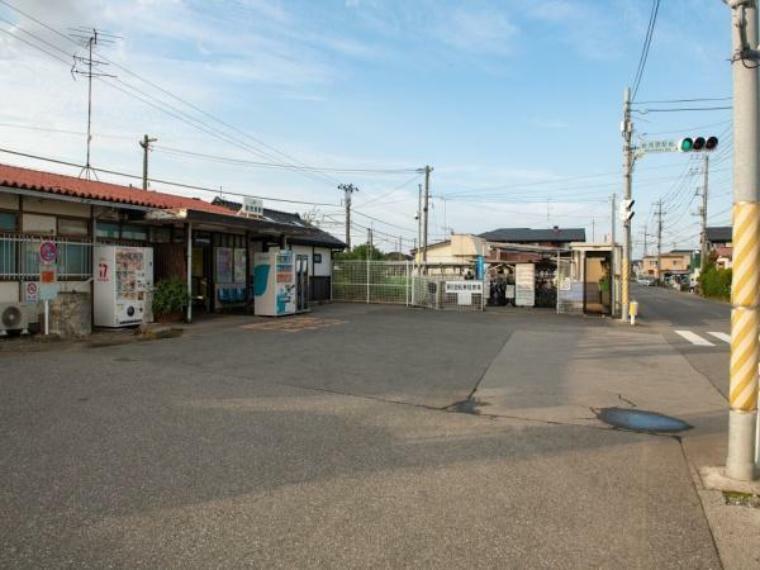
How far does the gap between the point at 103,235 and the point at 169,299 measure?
2348mm

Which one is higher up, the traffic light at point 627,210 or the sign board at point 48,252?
the traffic light at point 627,210

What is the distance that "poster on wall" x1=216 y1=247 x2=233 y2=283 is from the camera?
19391 mm

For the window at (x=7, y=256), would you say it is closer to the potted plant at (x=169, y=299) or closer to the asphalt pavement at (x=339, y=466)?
the asphalt pavement at (x=339, y=466)

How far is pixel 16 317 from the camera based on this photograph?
11961 mm

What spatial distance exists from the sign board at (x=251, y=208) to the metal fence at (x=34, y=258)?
228 inches

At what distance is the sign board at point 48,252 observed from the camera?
1255 cm

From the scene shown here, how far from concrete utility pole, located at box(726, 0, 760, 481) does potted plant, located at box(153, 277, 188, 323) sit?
13.4m

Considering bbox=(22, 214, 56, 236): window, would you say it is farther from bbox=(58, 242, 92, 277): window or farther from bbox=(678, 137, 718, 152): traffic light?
bbox=(678, 137, 718, 152): traffic light

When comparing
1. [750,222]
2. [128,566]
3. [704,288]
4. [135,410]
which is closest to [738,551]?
[750,222]

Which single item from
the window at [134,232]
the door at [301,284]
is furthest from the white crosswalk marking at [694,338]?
the window at [134,232]

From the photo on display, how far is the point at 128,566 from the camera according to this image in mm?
3143

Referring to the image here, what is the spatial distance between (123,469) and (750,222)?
586 cm

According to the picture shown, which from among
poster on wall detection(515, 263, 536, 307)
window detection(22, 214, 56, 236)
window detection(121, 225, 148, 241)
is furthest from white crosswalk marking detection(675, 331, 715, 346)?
window detection(22, 214, 56, 236)

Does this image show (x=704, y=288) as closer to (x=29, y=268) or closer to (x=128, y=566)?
(x=29, y=268)
